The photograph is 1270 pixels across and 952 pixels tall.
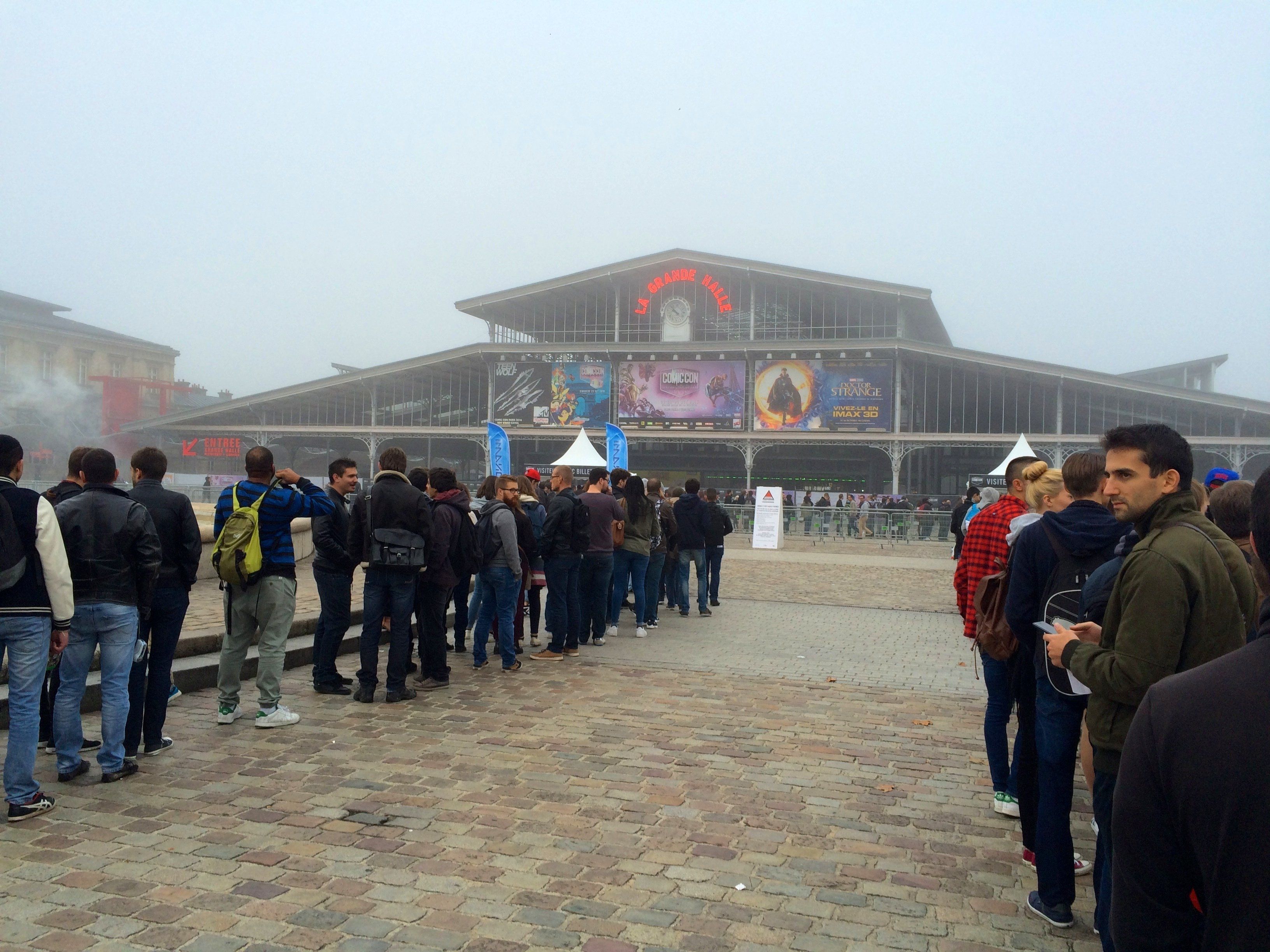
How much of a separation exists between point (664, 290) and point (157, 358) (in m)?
39.9

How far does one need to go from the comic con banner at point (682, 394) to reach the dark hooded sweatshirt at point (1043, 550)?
116 ft

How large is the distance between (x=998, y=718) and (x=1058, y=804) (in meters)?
1.16

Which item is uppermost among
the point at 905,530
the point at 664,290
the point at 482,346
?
the point at 664,290

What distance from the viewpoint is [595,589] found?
32.5ft

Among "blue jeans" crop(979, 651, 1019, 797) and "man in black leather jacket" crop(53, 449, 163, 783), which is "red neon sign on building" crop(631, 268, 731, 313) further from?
"man in black leather jacket" crop(53, 449, 163, 783)

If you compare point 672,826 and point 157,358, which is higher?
point 157,358

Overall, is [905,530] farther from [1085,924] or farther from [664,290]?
[1085,924]

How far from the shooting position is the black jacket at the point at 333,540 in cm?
693

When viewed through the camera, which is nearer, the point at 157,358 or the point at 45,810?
the point at 45,810

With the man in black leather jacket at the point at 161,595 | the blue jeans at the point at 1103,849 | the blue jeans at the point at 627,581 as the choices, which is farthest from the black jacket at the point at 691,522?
the blue jeans at the point at 1103,849

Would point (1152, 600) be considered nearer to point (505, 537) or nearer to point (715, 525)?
point (505, 537)

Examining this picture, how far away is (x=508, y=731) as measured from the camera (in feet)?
20.2

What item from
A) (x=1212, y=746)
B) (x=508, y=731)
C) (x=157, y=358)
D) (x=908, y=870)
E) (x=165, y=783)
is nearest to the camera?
(x=1212, y=746)

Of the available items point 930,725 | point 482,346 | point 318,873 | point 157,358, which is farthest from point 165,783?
point 157,358
